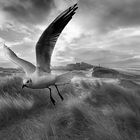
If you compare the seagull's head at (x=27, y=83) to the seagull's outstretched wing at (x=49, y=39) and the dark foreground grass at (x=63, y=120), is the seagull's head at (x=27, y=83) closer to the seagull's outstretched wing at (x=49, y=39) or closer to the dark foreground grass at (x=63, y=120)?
the seagull's outstretched wing at (x=49, y=39)

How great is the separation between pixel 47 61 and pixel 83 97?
2.97 meters

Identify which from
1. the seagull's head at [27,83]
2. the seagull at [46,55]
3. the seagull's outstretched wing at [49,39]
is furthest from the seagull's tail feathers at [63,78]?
the seagull's head at [27,83]

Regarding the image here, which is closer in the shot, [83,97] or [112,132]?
[112,132]

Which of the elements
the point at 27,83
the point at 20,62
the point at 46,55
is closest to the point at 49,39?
the point at 46,55

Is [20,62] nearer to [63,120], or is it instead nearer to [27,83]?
[27,83]

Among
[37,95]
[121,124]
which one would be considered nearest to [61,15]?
[121,124]

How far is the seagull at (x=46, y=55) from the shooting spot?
3424mm

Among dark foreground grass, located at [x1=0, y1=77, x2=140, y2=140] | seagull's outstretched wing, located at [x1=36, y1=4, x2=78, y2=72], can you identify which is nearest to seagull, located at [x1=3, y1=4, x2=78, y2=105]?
seagull's outstretched wing, located at [x1=36, y1=4, x2=78, y2=72]

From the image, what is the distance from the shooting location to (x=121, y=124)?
472 cm

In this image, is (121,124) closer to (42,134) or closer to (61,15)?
(42,134)

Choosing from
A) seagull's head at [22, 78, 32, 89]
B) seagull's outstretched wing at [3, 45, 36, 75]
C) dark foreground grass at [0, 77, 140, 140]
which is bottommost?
dark foreground grass at [0, 77, 140, 140]

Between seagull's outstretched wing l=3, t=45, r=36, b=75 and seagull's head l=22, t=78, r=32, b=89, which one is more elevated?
seagull's outstretched wing l=3, t=45, r=36, b=75

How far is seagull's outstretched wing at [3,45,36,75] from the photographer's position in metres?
4.68

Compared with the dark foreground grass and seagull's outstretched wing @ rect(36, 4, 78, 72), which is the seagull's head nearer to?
seagull's outstretched wing @ rect(36, 4, 78, 72)
